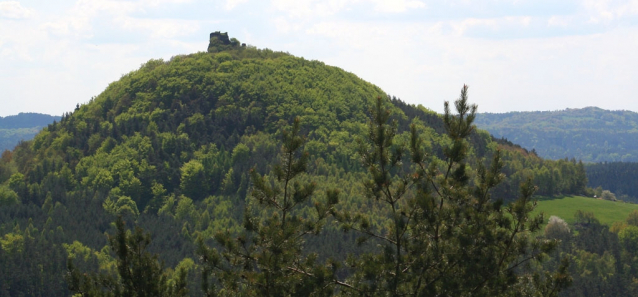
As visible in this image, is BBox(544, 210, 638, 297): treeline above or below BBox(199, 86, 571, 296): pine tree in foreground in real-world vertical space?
below

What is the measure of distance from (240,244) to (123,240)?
5.92 metres

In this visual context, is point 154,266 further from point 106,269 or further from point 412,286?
point 106,269

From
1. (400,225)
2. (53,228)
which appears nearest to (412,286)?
(400,225)

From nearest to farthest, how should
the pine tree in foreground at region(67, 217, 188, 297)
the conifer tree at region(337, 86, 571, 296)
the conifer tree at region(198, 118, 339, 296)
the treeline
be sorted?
the conifer tree at region(337, 86, 571, 296) → the conifer tree at region(198, 118, 339, 296) → the pine tree in foreground at region(67, 217, 188, 297) → the treeline

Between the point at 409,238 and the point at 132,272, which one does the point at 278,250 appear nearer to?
the point at 409,238

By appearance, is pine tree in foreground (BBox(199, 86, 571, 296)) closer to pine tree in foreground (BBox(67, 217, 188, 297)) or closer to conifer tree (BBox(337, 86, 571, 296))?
conifer tree (BBox(337, 86, 571, 296))

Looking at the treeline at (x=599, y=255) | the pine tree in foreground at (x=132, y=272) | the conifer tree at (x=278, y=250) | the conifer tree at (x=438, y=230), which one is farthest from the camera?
the treeline at (x=599, y=255)

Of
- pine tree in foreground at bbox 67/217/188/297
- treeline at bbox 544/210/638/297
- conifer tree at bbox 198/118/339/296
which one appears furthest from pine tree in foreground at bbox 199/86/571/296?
treeline at bbox 544/210/638/297

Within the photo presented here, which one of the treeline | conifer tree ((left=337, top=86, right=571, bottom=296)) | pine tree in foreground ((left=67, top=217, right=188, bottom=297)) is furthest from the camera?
the treeline

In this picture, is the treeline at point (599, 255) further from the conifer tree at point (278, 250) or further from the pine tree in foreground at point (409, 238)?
the conifer tree at point (278, 250)

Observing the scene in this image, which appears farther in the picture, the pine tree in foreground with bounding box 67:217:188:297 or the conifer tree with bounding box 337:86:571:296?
the pine tree in foreground with bounding box 67:217:188:297

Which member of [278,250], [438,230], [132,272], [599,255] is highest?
[438,230]

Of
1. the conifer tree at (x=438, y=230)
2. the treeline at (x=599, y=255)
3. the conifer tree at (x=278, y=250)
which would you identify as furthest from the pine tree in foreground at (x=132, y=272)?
the treeline at (x=599, y=255)

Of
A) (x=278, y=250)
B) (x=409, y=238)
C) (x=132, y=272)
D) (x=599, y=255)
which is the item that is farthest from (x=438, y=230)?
(x=599, y=255)
